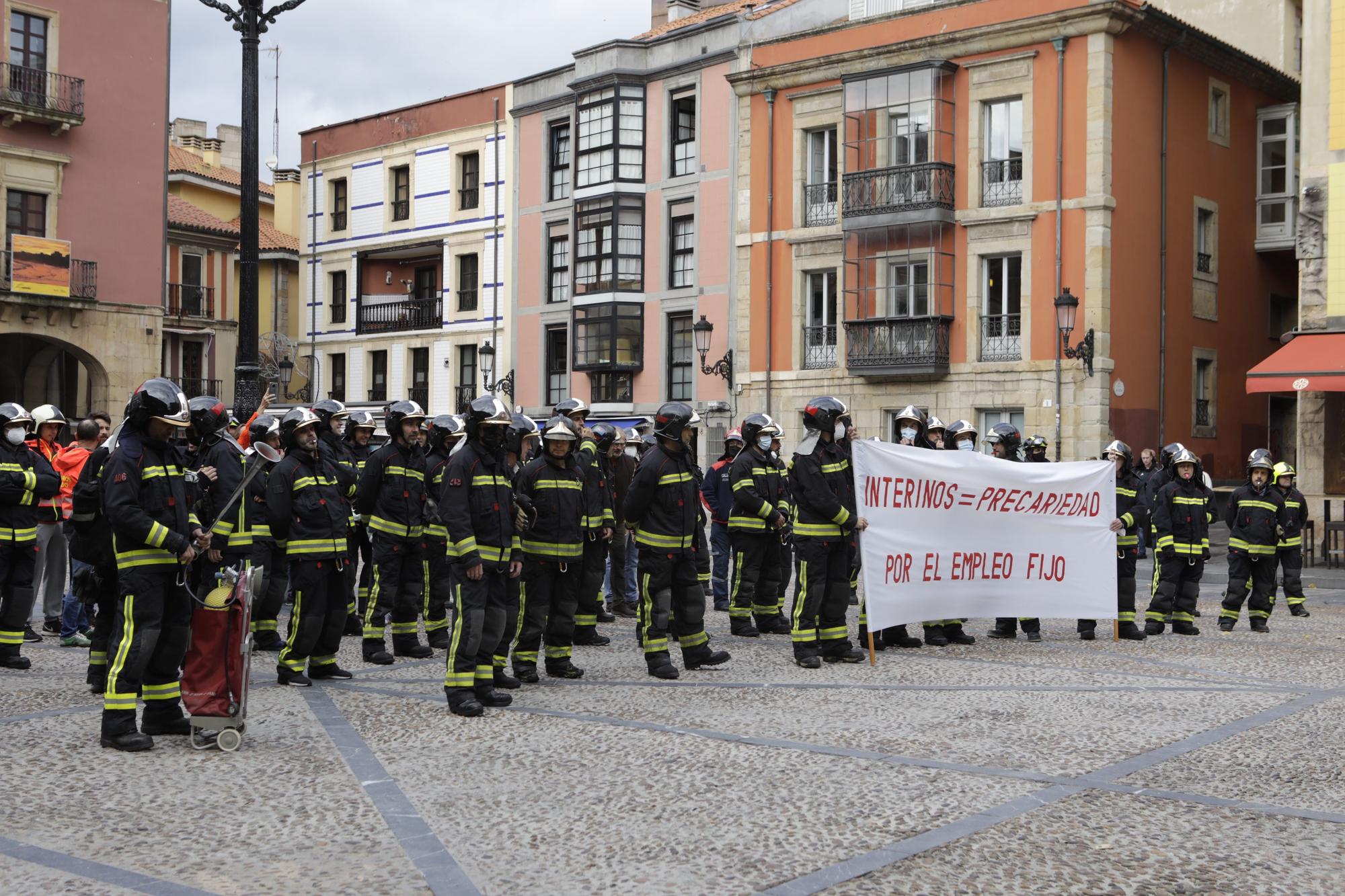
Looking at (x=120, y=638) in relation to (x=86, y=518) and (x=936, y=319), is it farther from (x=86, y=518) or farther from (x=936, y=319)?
(x=936, y=319)

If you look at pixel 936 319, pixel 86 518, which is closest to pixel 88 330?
pixel 936 319

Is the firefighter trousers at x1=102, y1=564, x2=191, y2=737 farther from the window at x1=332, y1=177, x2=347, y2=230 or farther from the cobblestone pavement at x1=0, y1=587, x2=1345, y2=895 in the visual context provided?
the window at x1=332, y1=177, x2=347, y2=230

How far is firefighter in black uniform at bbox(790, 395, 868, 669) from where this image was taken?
1132 cm

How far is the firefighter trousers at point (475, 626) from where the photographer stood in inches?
360

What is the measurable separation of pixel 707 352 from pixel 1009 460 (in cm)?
2219

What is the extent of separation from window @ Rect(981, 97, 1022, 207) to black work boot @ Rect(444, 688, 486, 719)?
24544mm

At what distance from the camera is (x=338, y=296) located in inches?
1828

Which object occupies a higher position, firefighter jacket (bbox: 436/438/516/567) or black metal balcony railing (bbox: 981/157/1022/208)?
black metal balcony railing (bbox: 981/157/1022/208)

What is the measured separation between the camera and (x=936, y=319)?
31516 millimetres

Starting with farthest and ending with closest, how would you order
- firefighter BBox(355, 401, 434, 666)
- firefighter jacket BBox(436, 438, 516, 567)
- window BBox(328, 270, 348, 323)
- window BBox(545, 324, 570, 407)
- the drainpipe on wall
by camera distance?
window BBox(328, 270, 348, 323) < window BBox(545, 324, 570, 407) < the drainpipe on wall < firefighter BBox(355, 401, 434, 666) < firefighter jacket BBox(436, 438, 516, 567)

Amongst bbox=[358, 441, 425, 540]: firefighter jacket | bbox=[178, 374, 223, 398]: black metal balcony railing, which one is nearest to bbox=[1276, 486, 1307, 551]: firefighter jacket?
bbox=[358, 441, 425, 540]: firefighter jacket

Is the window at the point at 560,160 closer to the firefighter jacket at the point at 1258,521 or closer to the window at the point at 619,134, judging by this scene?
the window at the point at 619,134

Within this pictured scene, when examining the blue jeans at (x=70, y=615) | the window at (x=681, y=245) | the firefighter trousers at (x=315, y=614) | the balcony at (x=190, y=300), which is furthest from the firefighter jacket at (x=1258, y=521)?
the balcony at (x=190, y=300)

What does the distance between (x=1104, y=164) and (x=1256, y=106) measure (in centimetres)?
807
